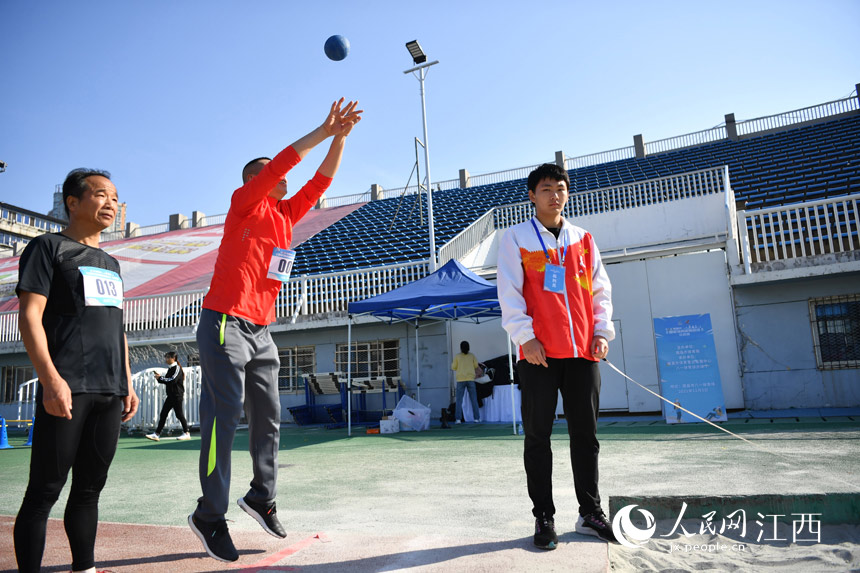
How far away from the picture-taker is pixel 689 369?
8.82 m

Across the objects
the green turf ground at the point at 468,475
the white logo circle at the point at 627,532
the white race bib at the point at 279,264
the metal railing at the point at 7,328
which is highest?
the metal railing at the point at 7,328

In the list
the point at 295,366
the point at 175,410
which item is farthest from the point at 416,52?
the point at 175,410

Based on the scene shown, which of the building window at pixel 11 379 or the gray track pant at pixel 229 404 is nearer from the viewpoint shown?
the gray track pant at pixel 229 404

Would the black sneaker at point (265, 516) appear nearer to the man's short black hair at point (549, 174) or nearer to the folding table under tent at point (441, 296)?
the man's short black hair at point (549, 174)

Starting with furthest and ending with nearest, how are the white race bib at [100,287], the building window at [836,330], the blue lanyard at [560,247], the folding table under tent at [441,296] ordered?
the building window at [836,330] < the folding table under tent at [441,296] < the blue lanyard at [560,247] < the white race bib at [100,287]

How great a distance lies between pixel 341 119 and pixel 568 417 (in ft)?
5.99

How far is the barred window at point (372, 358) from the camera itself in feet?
45.1

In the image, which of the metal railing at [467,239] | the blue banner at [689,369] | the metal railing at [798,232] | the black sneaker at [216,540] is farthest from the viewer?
the metal railing at [467,239]

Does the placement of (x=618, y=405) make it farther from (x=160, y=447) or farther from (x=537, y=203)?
(x=537, y=203)

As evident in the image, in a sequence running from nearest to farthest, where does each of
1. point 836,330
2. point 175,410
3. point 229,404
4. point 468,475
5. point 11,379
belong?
point 229,404
point 468,475
point 836,330
point 175,410
point 11,379

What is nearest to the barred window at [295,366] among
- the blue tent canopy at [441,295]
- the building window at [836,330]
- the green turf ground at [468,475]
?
the blue tent canopy at [441,295]

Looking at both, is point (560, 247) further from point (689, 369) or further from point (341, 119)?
point (689, 369)

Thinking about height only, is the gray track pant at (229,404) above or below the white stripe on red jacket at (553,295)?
below

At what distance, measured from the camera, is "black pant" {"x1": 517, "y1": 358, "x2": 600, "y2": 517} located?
2.62 metres
